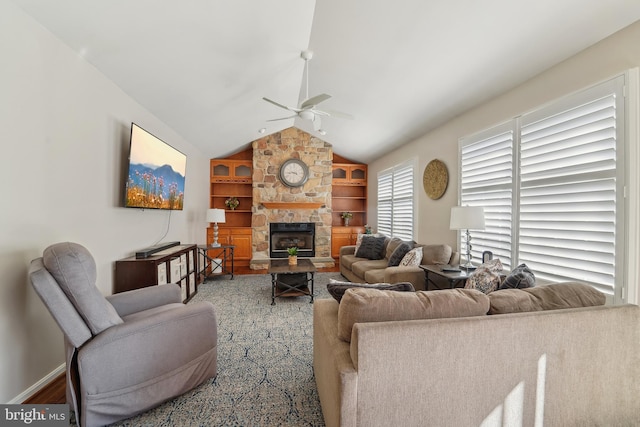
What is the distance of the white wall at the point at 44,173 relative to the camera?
5.34 ft

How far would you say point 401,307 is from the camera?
4.18ft

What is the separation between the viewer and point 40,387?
1832 mm

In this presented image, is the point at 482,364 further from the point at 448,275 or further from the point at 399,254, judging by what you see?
the point at 399,254

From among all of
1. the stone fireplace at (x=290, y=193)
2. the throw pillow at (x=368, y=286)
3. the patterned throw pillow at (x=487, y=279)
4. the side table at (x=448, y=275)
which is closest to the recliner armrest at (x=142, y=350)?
the throw pillow at (x=368, y=286)

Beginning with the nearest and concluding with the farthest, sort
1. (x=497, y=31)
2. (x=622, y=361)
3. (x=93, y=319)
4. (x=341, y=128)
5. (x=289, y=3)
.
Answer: (x=622, y=361)
(x=93, y=319)
(x=497, y=31)
(x=289, y=3)
(x=341, y=128)

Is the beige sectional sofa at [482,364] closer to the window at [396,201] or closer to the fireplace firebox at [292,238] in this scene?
the window at [396,201]

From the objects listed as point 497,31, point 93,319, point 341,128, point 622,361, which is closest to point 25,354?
point 93,319

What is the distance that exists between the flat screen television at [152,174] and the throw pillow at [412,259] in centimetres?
327

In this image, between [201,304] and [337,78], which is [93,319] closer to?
[201,304]

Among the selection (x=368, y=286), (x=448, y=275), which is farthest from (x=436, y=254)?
(x=368, y=286)

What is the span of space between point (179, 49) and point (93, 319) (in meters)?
2.35

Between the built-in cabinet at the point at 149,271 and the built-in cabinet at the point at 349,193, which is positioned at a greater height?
the built-in cabinet at the point at 349,193

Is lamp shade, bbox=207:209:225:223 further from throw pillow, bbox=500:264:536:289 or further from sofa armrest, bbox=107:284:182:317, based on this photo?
throw pillow, bbox=500:264:536:289

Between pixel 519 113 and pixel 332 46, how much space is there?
2065 mm
